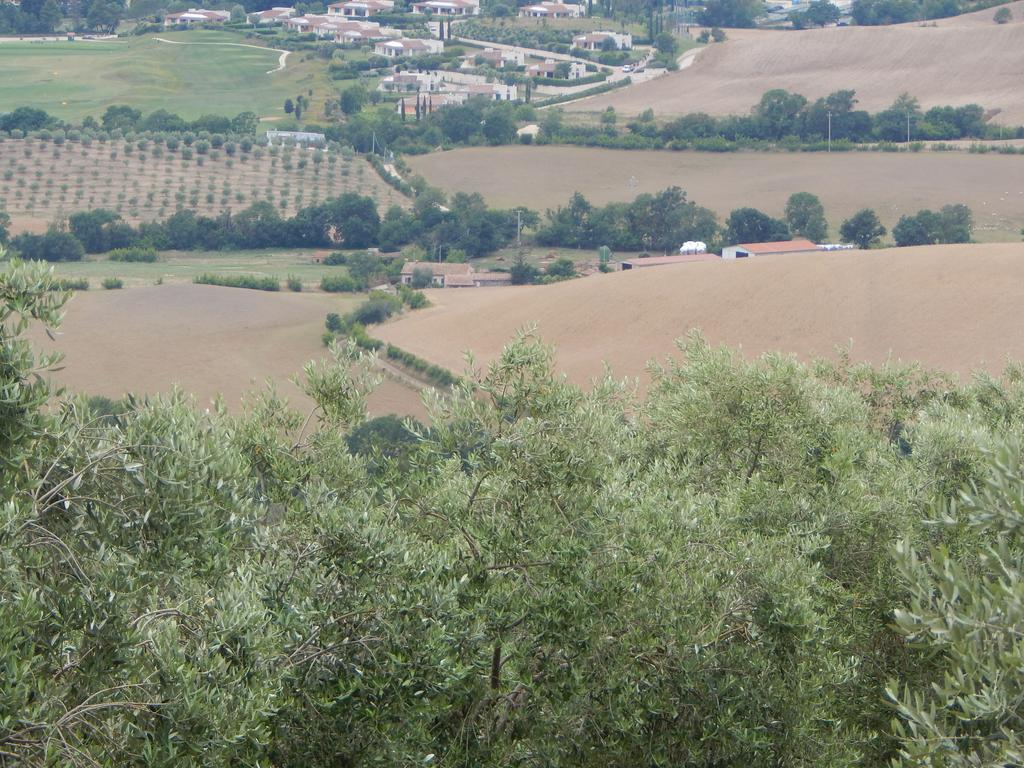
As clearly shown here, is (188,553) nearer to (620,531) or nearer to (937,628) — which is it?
(620,531)

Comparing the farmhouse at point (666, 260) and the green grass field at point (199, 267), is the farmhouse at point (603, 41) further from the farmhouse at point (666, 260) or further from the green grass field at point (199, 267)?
the farmhouse at point (666, 260)

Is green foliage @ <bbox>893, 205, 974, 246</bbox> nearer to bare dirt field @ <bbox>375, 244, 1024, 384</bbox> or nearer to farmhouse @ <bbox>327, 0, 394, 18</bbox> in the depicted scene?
bare dirt field @ <bbox>375, 244, 1024, 384</bbox>

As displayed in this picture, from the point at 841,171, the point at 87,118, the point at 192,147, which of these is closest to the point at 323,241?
the point at 192,147

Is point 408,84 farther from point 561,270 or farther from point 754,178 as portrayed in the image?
point 561,270

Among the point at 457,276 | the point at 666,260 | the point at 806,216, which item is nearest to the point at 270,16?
the point at 806,216

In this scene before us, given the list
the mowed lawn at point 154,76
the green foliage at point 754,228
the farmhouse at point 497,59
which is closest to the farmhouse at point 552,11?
the farmhouse at point 497,59

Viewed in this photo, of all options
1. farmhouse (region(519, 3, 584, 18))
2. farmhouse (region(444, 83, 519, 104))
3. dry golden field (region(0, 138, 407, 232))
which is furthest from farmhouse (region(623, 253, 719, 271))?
farmhouse (region(519, 3, 584, 18))
